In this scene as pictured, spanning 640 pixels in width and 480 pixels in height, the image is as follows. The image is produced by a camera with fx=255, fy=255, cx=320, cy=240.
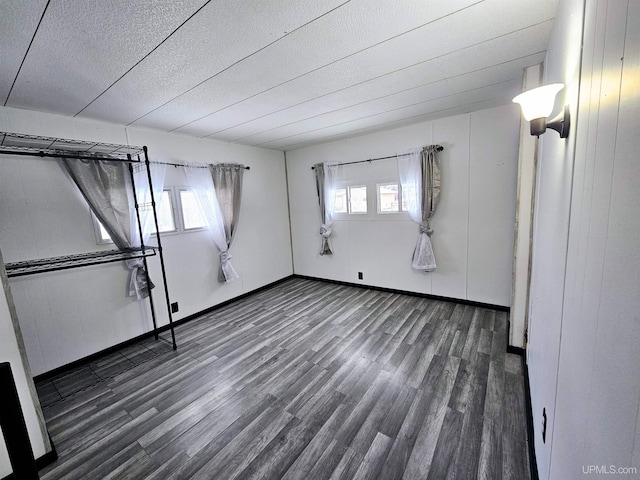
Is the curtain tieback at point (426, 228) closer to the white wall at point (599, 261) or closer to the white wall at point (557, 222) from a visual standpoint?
the white wall at point (557, 222)

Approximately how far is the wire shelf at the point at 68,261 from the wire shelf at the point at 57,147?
0.90m

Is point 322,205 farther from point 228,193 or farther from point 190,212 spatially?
point 190,212

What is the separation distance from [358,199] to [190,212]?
2.46 metres

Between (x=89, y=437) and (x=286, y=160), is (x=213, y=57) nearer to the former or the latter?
(x=89, y=437)

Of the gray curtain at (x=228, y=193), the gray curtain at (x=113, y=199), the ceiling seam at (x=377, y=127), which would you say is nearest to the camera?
the gray curtain at (x=113, y=199)

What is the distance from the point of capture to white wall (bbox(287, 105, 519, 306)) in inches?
117

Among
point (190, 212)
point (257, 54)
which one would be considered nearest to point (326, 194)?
point (190, 212)

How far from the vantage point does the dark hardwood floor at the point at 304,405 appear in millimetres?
1455

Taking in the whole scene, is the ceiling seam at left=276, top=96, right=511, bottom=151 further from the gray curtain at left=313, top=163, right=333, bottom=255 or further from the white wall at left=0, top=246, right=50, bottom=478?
the white wall at left=0, top=246, right=50, bottom=478

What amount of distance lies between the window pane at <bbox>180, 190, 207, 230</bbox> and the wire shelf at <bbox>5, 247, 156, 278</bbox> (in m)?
0.63

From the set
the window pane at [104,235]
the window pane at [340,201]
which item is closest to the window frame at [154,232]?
the window pane at [104,235]

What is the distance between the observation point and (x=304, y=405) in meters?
1.88

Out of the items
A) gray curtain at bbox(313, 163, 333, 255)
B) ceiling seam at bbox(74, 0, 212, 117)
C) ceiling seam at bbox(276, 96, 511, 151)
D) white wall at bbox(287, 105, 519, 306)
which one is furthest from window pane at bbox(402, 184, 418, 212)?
ceiling seam at bbox(74, 0, 212, 117)

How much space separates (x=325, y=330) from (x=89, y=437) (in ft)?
6.74
